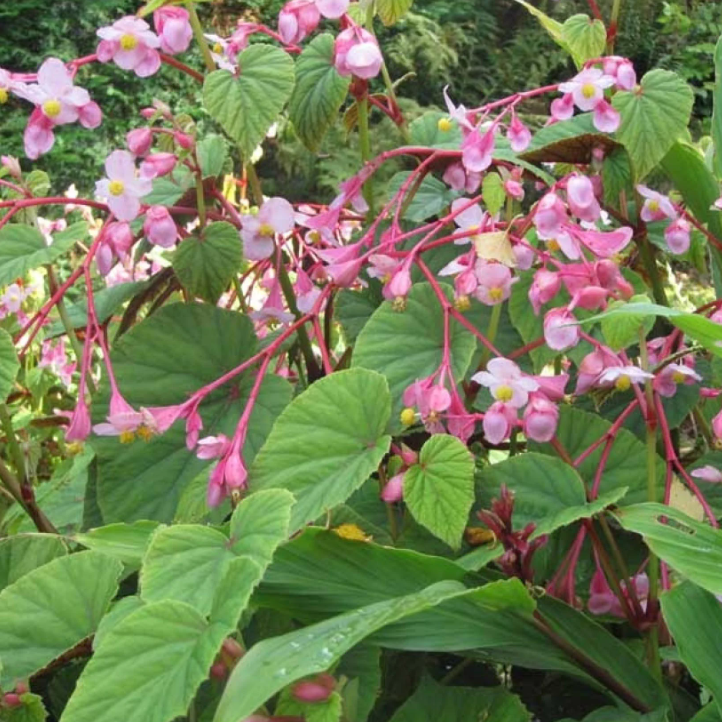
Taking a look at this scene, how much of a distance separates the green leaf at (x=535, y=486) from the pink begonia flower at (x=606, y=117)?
10.4 inches

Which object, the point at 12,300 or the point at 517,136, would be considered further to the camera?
the point at 12,300

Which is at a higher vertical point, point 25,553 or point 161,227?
point 161,227

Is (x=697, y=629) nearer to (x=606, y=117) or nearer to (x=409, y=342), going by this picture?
(x=409, y=342)

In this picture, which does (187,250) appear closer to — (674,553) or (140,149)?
(140,149)

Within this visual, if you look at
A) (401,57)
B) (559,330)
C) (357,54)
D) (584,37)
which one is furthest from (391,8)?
(401,57)

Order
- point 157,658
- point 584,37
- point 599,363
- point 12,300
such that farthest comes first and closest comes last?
point 12,300 → point 584,37 → point 599,363 → point 157,658

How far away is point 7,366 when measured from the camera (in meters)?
0.69

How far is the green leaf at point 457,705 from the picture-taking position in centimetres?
55

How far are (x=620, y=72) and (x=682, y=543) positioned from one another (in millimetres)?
377

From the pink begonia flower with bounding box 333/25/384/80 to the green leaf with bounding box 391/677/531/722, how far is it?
408 mm

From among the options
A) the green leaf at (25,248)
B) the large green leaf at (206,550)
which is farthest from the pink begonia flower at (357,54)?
the large green leaf at (206,550)

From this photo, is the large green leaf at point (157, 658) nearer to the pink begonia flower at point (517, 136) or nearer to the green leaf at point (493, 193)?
the green leaf at point (493, 193)

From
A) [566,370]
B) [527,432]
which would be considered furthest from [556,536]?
[566,370]

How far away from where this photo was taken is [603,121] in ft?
2.46
